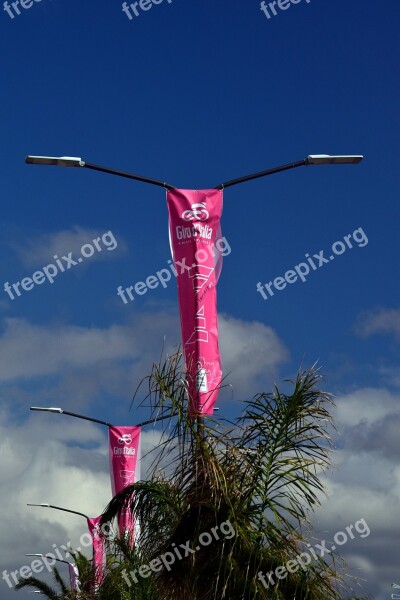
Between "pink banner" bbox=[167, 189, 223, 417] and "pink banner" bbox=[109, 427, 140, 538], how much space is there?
9911 mm

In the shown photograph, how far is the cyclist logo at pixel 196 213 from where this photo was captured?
52.0 ft

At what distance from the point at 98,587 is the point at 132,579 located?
16.5ft

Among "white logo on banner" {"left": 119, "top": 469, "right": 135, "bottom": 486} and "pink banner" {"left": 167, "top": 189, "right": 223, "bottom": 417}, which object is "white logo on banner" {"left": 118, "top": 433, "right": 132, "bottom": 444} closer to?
"white logo on banner" {"left": 119, "top": 469, "right": 135, "bottom": 486}

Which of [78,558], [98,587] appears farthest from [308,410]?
[78,558]

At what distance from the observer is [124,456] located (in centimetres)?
2583

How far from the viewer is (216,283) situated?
50.7 ft

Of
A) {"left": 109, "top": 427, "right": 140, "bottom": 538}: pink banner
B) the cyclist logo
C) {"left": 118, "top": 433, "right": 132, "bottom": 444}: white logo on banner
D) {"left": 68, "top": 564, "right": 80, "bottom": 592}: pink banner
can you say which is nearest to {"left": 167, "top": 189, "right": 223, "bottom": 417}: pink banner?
the cyclist logo

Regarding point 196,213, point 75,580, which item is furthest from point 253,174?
point 75,580

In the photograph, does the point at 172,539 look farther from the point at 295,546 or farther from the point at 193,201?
the point at 193,201

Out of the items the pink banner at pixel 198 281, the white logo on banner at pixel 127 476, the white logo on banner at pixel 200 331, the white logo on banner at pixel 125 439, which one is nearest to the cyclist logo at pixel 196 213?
the pink banner at pixel 198 281

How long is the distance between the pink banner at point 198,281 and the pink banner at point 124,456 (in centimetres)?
991

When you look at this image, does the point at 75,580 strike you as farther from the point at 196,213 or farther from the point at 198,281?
the point at 198,281

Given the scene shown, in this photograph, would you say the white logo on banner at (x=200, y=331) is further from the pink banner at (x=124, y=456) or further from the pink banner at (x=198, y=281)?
the pink banner at (x=124, y=456)

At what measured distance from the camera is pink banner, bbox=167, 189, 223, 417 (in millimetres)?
14672
